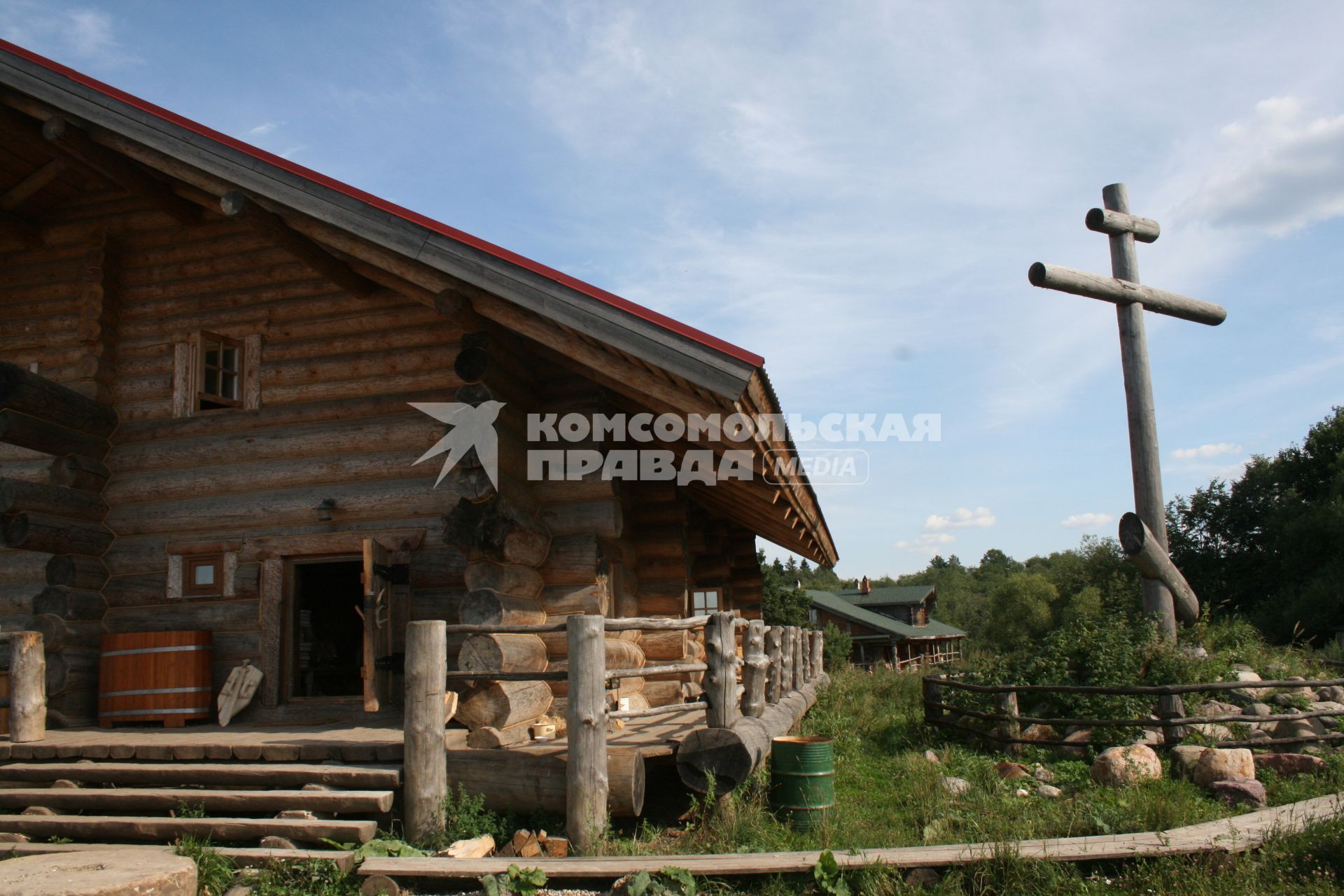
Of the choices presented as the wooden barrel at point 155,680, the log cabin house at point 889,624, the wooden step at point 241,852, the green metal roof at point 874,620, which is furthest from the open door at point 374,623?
the green metal roof at point 874,620

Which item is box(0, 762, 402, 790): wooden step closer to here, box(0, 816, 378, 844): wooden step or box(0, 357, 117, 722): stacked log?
box(0, 816, 378, 844): wooden step

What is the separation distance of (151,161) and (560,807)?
7731mm

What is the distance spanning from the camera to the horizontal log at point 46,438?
920cm

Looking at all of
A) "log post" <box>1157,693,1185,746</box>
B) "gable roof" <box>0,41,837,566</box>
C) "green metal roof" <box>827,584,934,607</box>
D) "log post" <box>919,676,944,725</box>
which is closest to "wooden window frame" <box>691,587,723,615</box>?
"log post" <box>919,676,944,725</box>

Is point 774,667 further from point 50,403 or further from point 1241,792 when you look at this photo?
point 50,403

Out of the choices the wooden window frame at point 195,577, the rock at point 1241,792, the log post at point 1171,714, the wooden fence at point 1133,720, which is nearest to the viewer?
the rock at point 1241,792

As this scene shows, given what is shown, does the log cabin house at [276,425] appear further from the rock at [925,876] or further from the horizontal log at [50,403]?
the rock at [925,876]

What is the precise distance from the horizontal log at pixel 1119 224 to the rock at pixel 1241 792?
5.97 meters

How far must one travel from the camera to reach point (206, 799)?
6.84 m

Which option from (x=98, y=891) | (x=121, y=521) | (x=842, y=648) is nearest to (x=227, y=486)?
(x=121, y=521)

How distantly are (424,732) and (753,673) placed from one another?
283 centimetres

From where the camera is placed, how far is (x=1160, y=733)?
344 inches

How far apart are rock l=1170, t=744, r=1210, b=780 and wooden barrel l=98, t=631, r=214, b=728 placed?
906cm

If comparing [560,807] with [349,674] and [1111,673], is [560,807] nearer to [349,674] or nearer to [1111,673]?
[1111,673]
